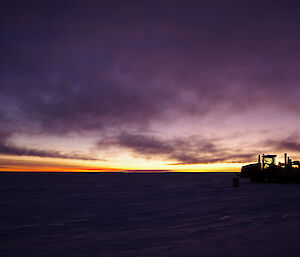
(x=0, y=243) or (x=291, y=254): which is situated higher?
(x=291, y=254)

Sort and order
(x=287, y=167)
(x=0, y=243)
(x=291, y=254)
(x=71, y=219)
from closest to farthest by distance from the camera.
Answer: (x=291, y=254), (x=0, y=243), (x=71, y=219), (x=287, y=167)

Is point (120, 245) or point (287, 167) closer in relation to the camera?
point (120, 245)

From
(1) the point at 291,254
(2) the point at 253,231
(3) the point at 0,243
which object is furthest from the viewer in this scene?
(2) the point at 253,231

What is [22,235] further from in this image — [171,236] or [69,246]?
[171,236]

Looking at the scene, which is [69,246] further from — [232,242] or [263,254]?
[263,254]

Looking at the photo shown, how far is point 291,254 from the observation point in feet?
28.1

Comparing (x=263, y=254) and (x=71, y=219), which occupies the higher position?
(x=263, y=254)

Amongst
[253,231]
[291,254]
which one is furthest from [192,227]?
[291,254]

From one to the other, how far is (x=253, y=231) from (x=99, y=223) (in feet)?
29.1

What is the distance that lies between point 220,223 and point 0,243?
1136 centimetres

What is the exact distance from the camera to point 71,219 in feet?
56.9

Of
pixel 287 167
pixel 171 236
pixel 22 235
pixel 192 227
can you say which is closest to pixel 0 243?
pixel 22 235

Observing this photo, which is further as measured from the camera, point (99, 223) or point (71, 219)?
point (71, 219)

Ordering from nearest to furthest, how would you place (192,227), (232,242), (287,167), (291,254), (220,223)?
(291,254)
(232,242)
(192,227)
(220,223)
(287,167)
